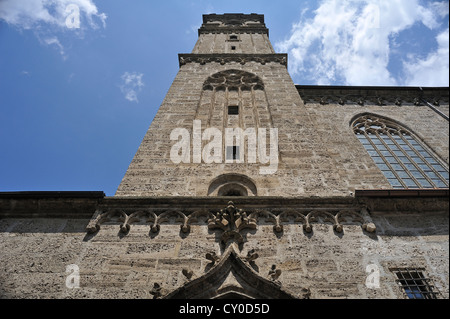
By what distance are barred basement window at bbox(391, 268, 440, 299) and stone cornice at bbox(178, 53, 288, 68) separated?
10400 mm

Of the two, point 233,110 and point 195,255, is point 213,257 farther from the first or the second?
point 233,110

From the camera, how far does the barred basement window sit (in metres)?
3.88

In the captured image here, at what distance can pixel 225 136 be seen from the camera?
8.02m

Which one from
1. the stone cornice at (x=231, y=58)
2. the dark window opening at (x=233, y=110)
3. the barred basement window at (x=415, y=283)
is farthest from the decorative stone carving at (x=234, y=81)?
the barred basement window at (x=415, y=283)

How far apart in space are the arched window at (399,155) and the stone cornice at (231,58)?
4.49 meters

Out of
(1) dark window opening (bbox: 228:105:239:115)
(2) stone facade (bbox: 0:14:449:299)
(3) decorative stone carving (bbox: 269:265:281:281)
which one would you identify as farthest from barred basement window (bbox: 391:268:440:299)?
(1) dark window opening (bbox: 228:105:239:115)

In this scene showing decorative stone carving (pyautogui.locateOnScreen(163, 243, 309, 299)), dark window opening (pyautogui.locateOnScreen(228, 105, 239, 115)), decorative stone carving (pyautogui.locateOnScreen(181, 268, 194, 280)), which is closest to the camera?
decorative stone carving (pyautogui.locateOnScreen(163, 243, 309, 299))

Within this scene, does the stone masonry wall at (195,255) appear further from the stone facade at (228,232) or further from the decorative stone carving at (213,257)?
the decorative stone carving at (213,257)

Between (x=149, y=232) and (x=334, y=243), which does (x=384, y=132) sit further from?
(x=149, y=232)

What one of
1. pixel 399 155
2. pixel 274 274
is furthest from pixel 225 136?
pixel 399 155

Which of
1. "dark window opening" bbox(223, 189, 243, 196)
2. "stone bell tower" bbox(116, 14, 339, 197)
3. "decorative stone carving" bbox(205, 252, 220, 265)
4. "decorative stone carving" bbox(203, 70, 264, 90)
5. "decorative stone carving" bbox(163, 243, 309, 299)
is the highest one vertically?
"decorative stone carving" bbox(203, 70, 264, 90)

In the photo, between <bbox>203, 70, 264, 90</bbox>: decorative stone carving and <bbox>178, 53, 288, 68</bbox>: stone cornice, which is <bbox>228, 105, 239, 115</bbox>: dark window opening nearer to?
<bbox>203, 70, 264, 90</bbox>: decorative stone carving
